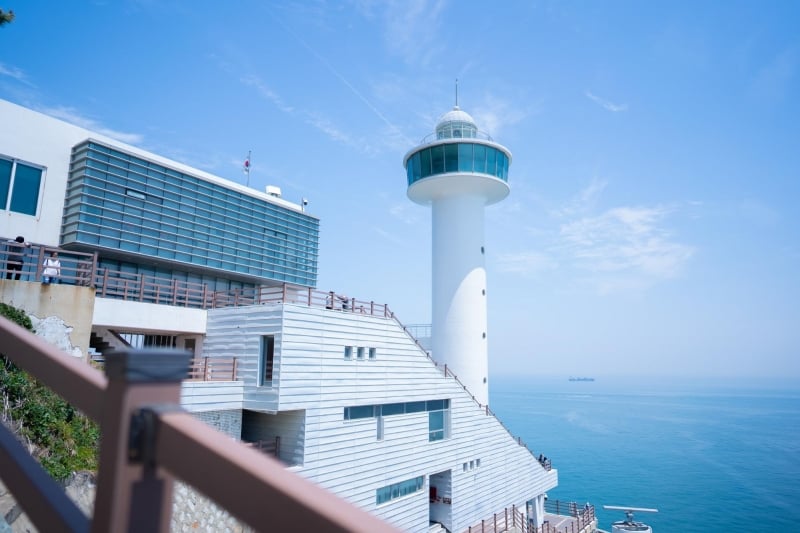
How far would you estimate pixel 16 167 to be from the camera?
1616cm

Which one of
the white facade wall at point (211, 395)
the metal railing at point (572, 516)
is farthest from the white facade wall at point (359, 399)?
the metal railing at point (572, 516)

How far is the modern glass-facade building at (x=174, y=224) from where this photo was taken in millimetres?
17203

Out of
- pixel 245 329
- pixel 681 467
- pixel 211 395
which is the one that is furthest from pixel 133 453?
pixel 681 467

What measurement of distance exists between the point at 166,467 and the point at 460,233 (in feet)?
86.9

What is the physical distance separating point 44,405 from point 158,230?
9429mm

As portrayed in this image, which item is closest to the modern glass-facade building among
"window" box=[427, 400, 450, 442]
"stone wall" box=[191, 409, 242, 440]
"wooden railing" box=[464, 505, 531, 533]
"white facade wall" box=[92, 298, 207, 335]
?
"white facade wall" box=[92, 298, 207, 335]

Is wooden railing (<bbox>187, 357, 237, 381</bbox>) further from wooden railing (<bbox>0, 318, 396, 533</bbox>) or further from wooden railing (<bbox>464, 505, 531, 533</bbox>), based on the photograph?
wooden railing (<bbox>0, 318, 396, 533</bbox>)

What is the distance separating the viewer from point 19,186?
16.3 metres

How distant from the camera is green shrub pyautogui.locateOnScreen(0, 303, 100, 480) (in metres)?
10.3

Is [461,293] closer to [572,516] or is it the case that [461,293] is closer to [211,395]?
[211,395]

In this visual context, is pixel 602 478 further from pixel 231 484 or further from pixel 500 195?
pixel 231 484

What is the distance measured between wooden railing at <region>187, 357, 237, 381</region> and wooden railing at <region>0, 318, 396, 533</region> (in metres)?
14.5

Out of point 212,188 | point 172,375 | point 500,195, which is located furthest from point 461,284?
point 172,375

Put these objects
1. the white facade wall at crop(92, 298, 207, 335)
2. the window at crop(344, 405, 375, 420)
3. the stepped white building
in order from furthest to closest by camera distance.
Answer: the window at crop(344, 405, 375, 420) → the stepped white building → the white facade wall at crop(92, 298, 207, 335)
